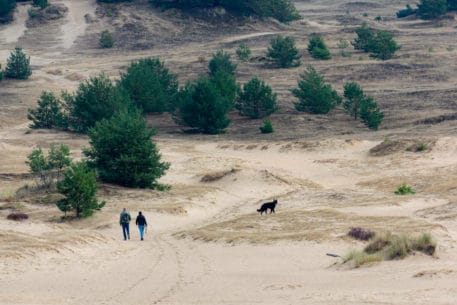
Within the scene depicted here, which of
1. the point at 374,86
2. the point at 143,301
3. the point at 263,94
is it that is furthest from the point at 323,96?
the point at 143,301

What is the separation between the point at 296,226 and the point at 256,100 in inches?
1261

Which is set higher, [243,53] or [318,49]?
[318,49]

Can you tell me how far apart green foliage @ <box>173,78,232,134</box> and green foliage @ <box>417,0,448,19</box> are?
45808 mm

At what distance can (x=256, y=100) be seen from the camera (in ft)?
192

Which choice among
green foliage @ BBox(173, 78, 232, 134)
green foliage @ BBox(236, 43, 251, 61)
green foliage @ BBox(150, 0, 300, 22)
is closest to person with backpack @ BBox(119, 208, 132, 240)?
green foliage @ BBox(173, 78, 232, 134)

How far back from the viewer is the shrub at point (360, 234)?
23.7 m

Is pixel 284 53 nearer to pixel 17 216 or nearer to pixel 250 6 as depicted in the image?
pixel 250 6

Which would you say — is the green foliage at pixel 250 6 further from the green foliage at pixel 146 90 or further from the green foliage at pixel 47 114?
the green foliage at pixel 47 114

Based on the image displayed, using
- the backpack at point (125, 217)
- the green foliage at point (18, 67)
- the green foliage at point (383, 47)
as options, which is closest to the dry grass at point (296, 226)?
the backpack at point (125, 217)

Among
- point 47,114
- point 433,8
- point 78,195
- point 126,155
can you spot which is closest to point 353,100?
point 47,114

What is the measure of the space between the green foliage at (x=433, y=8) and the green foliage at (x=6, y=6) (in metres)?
44.2

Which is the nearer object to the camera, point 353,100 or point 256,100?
point 353,100

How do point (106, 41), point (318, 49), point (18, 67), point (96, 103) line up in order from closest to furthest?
point (96, 103) → point (18, 67) → point (318, 49) → point (106, 41)

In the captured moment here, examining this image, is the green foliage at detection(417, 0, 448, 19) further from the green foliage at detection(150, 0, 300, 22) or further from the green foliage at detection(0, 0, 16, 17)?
the green foliage at detection(0, 0, 16, 17)
